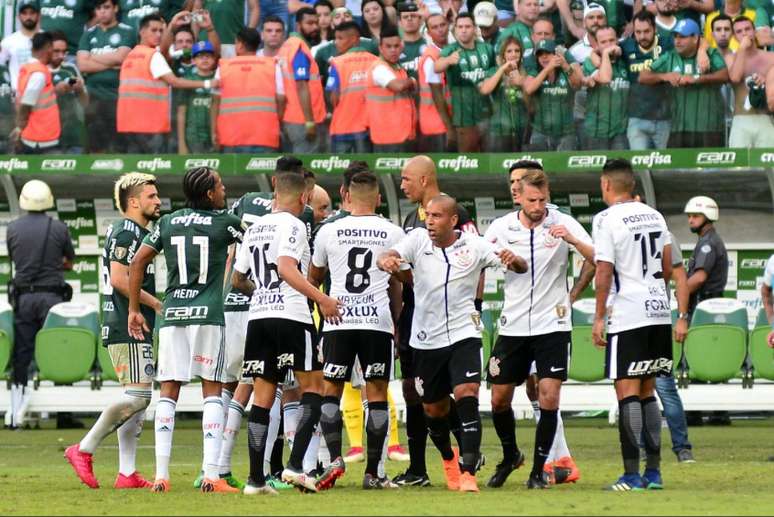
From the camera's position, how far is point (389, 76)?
19469 millimetres

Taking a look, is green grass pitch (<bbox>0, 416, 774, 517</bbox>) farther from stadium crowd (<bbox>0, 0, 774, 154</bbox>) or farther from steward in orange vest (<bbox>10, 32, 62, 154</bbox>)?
steward in orange vest (<bbox>10, 32, 62, 154</bbox>)

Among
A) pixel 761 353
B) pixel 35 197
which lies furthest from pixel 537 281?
pixel 35 197

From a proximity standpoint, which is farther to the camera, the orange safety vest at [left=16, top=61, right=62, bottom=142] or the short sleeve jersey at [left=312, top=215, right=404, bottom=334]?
the orange safety vest at [left=16, top=61, right=62, bottom=142]

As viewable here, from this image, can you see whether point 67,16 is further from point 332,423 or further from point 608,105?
point 332,423

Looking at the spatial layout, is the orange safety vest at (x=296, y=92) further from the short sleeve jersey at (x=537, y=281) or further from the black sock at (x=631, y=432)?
the black sock at (x=631, y=432)

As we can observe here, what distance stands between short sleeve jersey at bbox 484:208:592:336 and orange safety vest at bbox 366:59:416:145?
8309 mm

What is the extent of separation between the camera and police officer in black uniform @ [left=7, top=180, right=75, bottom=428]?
60.7 feet

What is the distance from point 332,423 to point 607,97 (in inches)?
360

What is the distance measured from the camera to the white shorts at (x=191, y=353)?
36.5ft

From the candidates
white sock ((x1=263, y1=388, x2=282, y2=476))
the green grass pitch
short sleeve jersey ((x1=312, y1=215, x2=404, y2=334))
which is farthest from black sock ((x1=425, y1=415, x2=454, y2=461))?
white sock ((x1=263, y1=388, x2=282, y2=476))

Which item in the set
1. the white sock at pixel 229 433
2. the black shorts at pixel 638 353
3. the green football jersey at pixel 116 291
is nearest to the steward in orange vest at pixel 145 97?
the green football jersey at pixel 116 291

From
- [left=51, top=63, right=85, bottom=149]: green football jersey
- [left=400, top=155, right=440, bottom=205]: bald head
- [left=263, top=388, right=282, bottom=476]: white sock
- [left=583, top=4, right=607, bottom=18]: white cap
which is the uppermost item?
[left=583, top=4, right=607, bottom=18]: white cap

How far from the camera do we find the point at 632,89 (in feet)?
62.8

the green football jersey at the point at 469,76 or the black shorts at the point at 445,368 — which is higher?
the green football jersey at the point at 469,76
